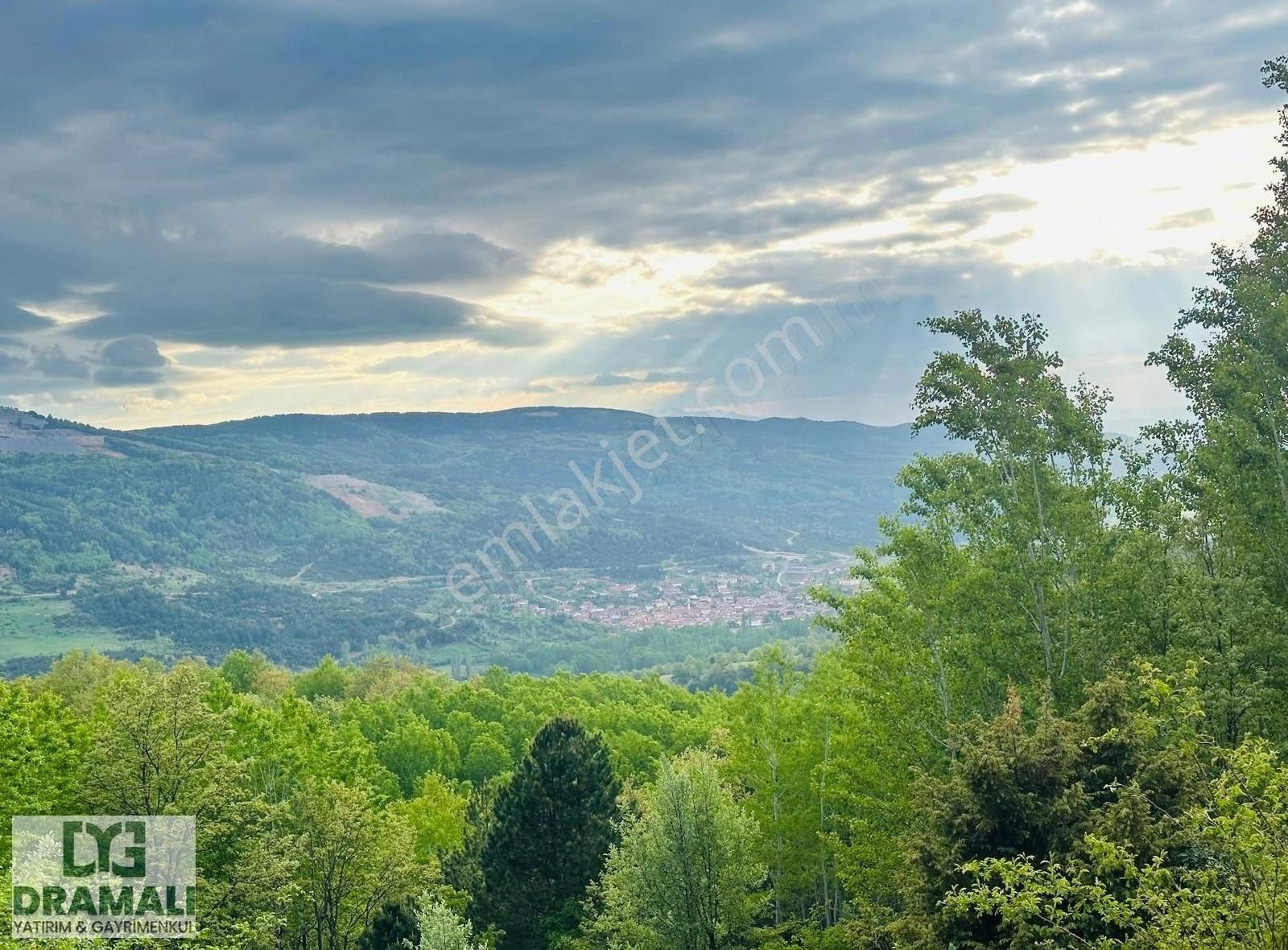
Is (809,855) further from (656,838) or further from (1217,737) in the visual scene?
(1217,737)

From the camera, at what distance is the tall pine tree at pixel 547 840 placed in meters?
33.7

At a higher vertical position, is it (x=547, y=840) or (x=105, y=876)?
(x=105, y=876)

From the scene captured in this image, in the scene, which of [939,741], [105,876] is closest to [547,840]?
[105,876]

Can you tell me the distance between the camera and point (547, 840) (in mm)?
34656

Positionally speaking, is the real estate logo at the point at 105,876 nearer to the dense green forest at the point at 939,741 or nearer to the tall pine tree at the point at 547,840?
the dense green forest at the point at 939,741

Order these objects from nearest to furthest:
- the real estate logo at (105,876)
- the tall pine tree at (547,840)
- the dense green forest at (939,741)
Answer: the dense green forest at (939,741) < the real estate logo at (105,876) < the tall pine tree at (547,840)

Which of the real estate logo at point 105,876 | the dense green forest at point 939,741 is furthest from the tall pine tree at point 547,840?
the real estate logo at point 105,876

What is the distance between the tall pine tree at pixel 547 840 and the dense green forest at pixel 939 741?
0.09 m

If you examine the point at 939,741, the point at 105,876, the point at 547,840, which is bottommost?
the point at 547,840

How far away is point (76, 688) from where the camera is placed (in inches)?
2648

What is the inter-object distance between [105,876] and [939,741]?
20.8m

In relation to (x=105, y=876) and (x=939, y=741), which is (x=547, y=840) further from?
(x=939, y=741)

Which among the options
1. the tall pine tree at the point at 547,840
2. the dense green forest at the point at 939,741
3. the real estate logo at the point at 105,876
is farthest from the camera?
the tall pine tree at the point at 547,840

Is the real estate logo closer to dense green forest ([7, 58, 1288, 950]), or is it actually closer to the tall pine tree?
dense green forest ([7, 58, 1288, 950])
